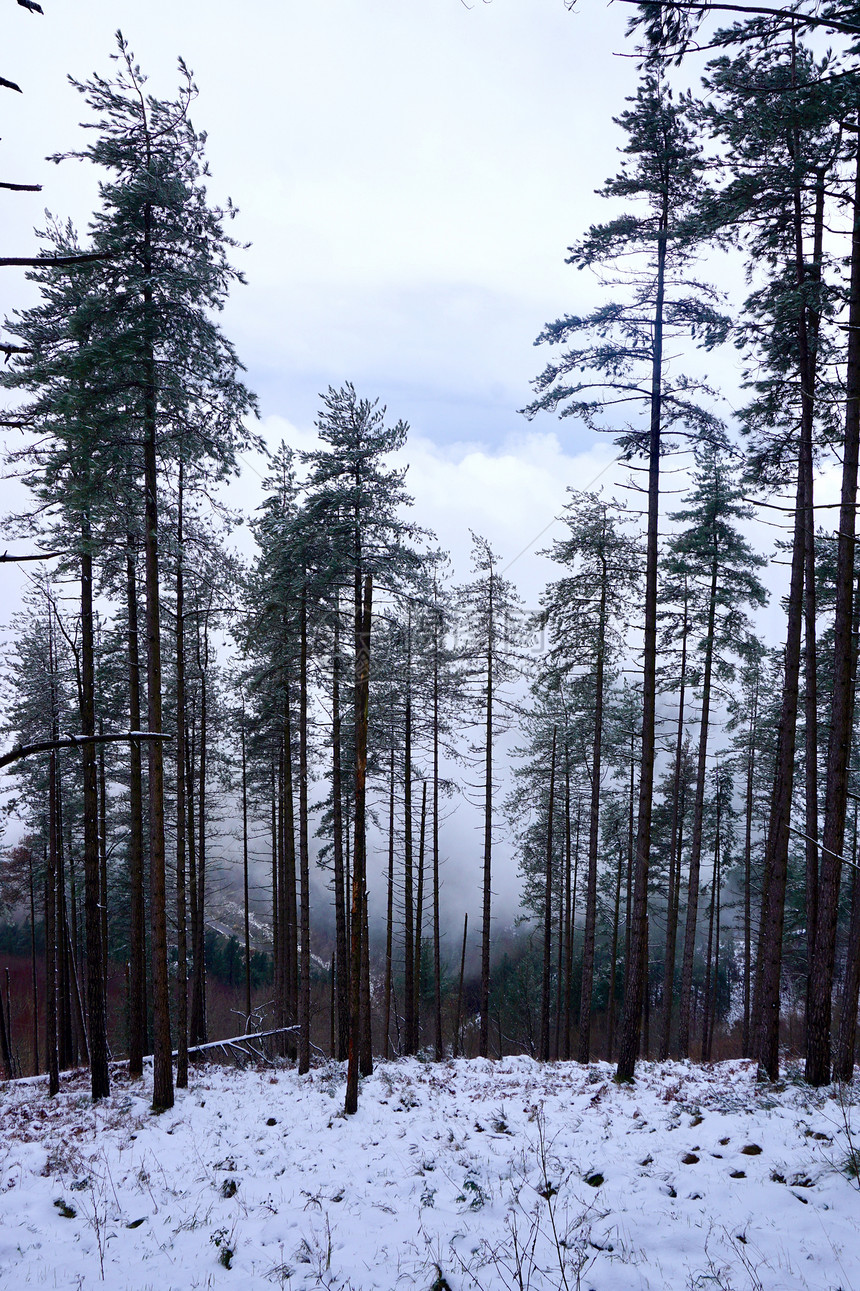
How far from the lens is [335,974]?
21.2 m

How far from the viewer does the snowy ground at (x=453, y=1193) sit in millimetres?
5730

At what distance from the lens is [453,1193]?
7.39m

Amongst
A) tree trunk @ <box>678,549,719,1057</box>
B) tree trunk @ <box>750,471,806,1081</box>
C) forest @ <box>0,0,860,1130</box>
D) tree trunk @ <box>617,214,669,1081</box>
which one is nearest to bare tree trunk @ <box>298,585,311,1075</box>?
forest @ <box>0,0,860,1130</box>

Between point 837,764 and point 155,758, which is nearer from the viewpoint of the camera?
point 837,764

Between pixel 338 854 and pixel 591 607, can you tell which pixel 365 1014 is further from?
pixel 591 607

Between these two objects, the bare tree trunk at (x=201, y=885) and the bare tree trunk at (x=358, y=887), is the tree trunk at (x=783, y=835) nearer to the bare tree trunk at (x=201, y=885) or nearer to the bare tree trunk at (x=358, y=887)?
the bare tree trunk at (x=358, y=887)

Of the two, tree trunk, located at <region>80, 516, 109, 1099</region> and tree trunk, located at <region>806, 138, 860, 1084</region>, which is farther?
tree trunk, located at <region>80, 516, 109, 1099</region>

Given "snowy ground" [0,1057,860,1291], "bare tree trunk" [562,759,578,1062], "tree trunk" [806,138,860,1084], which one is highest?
"tree trunk" [806,138,860,1084]

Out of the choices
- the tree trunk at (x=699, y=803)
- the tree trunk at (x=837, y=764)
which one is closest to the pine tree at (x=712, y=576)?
the tree trunk at (x=699, y=803)

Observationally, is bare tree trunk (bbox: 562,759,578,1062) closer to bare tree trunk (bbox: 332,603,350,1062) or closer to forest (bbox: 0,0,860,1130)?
forest (bbox: 0,0,860,1130)

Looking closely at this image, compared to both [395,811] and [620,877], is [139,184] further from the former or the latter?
[620,877]

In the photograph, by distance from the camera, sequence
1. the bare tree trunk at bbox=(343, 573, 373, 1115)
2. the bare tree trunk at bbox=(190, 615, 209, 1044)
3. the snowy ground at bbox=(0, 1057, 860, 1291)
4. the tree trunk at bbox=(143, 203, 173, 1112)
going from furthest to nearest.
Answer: the bare tree trunk at bbox=(190, 615, 209, 1044), the bare tree trunk at bbox=(343, 573, 373, 1115), the tree trunk at bbox=(143, 203, 173, 1112), the snowy ground at bbox=(0, 1057, 860, 1291)

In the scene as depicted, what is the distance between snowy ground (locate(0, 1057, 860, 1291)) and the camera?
5730 mm

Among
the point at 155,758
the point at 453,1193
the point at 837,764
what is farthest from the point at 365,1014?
the point at 837,764
